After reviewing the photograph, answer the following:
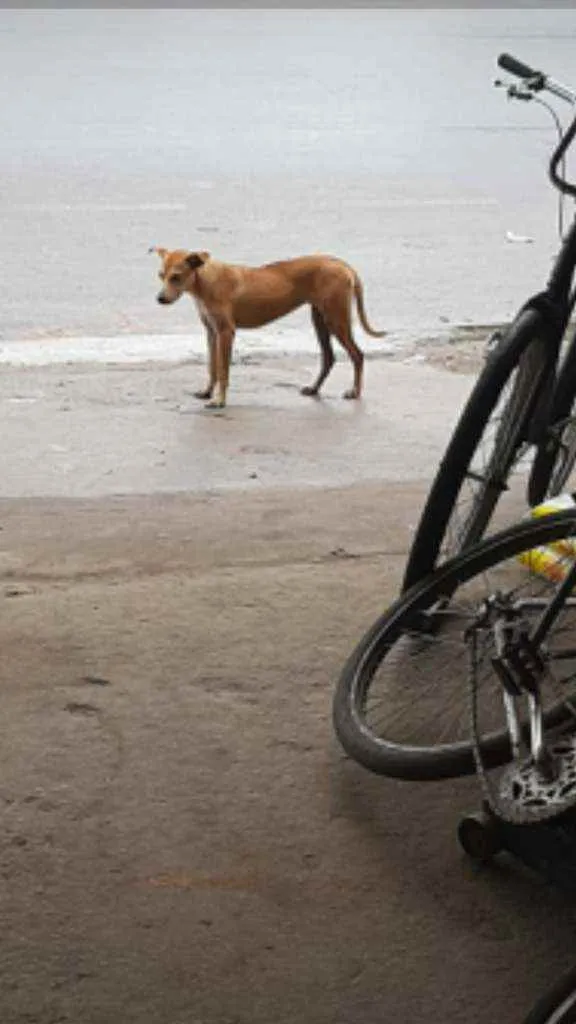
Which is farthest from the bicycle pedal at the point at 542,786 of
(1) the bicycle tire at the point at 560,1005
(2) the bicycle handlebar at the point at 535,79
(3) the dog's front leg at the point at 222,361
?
(3) the dog's front leg at the point at 222,361

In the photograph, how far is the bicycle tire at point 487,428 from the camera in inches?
138

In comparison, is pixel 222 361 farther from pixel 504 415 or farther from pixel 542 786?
pixel 542 786

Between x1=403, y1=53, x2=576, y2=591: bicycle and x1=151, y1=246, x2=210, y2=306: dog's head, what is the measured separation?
291 centimetres

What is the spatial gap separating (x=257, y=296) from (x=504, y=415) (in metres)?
3.32

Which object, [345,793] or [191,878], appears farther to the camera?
[345,793]

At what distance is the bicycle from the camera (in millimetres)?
3521

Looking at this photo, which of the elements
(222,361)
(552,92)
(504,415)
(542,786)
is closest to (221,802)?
(542,786)

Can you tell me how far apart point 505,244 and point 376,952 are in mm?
7129

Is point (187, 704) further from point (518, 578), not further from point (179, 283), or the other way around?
point (179, 283)

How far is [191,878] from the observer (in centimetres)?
283

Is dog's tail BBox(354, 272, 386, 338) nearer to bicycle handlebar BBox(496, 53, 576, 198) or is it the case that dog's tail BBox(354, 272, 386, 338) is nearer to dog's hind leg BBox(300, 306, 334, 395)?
dog's hind leg BBox(300, 306, 334, 395)

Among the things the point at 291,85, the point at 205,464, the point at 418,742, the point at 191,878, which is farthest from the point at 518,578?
the point at 291,85

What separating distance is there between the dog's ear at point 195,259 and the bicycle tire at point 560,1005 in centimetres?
479

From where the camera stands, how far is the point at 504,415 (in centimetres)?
363
